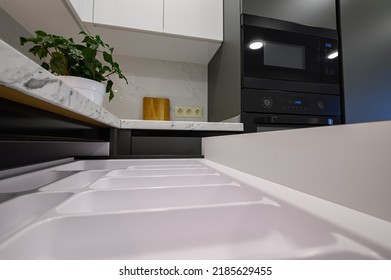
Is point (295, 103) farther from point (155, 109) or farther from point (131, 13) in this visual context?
point (131, 13)

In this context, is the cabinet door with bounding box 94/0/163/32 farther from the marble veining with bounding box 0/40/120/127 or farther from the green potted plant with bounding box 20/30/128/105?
the marble veining with bounding box 0/40/120/127

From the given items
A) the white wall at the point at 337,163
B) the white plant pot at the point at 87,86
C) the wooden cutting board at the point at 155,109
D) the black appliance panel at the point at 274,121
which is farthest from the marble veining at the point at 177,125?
the white wall at the point at 337,163

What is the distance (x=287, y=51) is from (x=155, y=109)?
108 centimetres

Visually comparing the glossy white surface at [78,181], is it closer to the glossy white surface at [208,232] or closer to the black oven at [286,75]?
the glossy white surface at [208,232]

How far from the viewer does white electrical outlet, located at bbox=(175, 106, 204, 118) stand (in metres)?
1.67

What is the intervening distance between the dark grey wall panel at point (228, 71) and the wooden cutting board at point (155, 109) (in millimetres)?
427

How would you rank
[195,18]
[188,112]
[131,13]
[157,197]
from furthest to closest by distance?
[188,112]
[195,18]
[131,13]
[157,197]

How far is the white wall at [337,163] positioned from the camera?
226 mm

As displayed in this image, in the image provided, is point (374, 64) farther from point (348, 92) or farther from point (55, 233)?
point (55, 233)

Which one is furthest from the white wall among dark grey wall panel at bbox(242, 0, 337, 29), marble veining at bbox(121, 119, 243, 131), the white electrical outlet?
the white electrical outlet

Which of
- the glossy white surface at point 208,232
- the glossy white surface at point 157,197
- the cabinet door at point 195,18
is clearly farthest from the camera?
the cabinet door at point 195,18

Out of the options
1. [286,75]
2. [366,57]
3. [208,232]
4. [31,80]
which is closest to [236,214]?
[208,232]

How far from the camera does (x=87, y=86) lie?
0.75 metres

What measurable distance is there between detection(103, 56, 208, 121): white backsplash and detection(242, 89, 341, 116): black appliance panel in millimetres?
673
